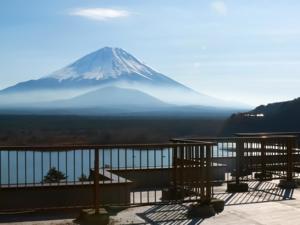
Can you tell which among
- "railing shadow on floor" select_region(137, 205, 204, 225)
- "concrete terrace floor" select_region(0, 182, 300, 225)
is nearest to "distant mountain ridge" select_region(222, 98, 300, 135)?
"concrete terrace floor" select_region(0, 182, 300, 225)

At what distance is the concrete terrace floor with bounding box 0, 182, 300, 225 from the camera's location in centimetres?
977

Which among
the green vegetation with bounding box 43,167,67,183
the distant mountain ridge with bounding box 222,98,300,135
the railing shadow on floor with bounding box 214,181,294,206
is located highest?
the distant mountain ridge with bounding box 222,98,300,135

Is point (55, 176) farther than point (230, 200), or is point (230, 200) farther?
point (55, 176)

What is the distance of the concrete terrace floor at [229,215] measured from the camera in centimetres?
977

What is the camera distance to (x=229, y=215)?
1030 cm

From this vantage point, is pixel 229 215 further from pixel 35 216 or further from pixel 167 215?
pixel 35 216

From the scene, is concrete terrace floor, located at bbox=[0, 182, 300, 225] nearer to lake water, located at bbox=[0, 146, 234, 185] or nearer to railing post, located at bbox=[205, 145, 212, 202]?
railing post, located at bbox=[205, 145, 212, 202]

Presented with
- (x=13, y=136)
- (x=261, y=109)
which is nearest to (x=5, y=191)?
(x=13, y=136)

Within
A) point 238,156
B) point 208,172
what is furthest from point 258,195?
point 208,172

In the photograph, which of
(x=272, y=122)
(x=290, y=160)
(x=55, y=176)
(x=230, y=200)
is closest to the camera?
(x=230, y=200)

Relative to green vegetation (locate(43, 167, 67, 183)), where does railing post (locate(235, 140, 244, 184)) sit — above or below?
above

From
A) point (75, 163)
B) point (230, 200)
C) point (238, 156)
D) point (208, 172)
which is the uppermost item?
point (238, 156)

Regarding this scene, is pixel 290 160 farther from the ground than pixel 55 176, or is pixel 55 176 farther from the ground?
pixel 290 160

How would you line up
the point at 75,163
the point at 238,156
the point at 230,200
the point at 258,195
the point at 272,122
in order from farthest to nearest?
the point at 272,122, the point at 75,163, the point at 238,156, the point at 258,195, the point at 230,200
